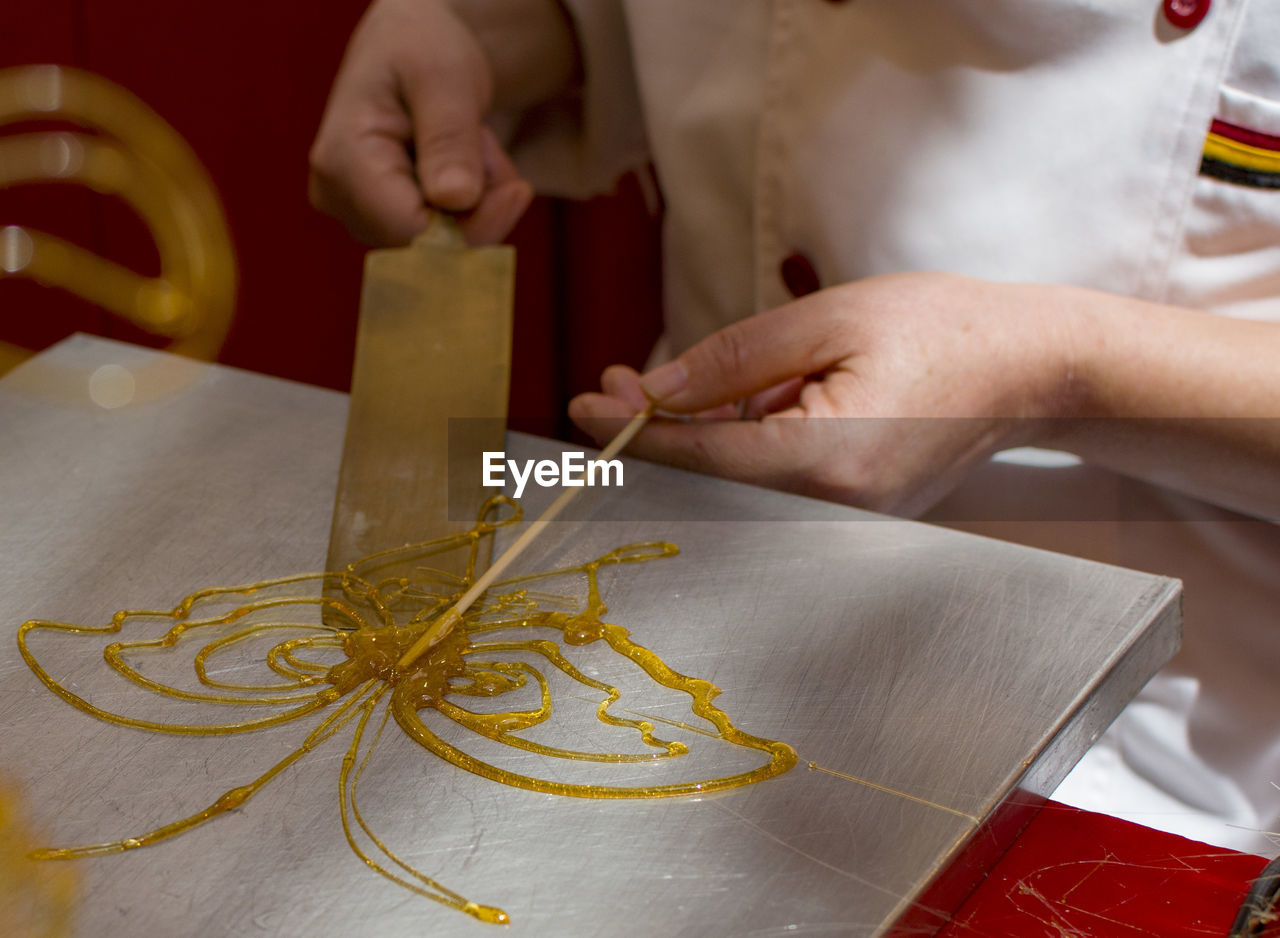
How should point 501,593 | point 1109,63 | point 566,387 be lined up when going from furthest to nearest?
point 566,387
point 1109,63
point 501,593

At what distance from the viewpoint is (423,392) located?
0.59 metres

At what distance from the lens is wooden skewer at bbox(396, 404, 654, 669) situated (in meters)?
0.44

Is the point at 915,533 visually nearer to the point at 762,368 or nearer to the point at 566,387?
the point at 762,368

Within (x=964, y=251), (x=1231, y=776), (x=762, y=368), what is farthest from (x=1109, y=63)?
(x=1231, y=776)

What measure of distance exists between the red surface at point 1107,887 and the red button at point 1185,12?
38cm

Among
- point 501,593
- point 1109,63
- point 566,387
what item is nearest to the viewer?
point 501,593

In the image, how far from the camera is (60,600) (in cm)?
46

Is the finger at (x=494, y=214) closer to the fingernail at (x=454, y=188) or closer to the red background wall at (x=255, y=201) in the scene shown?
the fingernail at (x=454, y=188)

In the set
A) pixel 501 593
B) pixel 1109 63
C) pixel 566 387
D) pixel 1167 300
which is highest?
pixel 1109 63

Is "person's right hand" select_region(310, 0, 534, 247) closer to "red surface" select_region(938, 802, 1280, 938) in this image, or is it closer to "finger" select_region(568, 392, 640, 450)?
"finger" select_region(568, 392, 640, 450)

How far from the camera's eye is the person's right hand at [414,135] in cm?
72

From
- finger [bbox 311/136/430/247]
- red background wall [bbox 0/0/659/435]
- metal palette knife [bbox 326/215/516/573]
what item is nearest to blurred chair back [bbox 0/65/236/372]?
red background wall [bbox 0/0/659/435]

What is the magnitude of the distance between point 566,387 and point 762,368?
3.74ft

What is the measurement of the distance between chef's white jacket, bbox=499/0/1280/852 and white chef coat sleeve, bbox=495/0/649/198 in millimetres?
121
